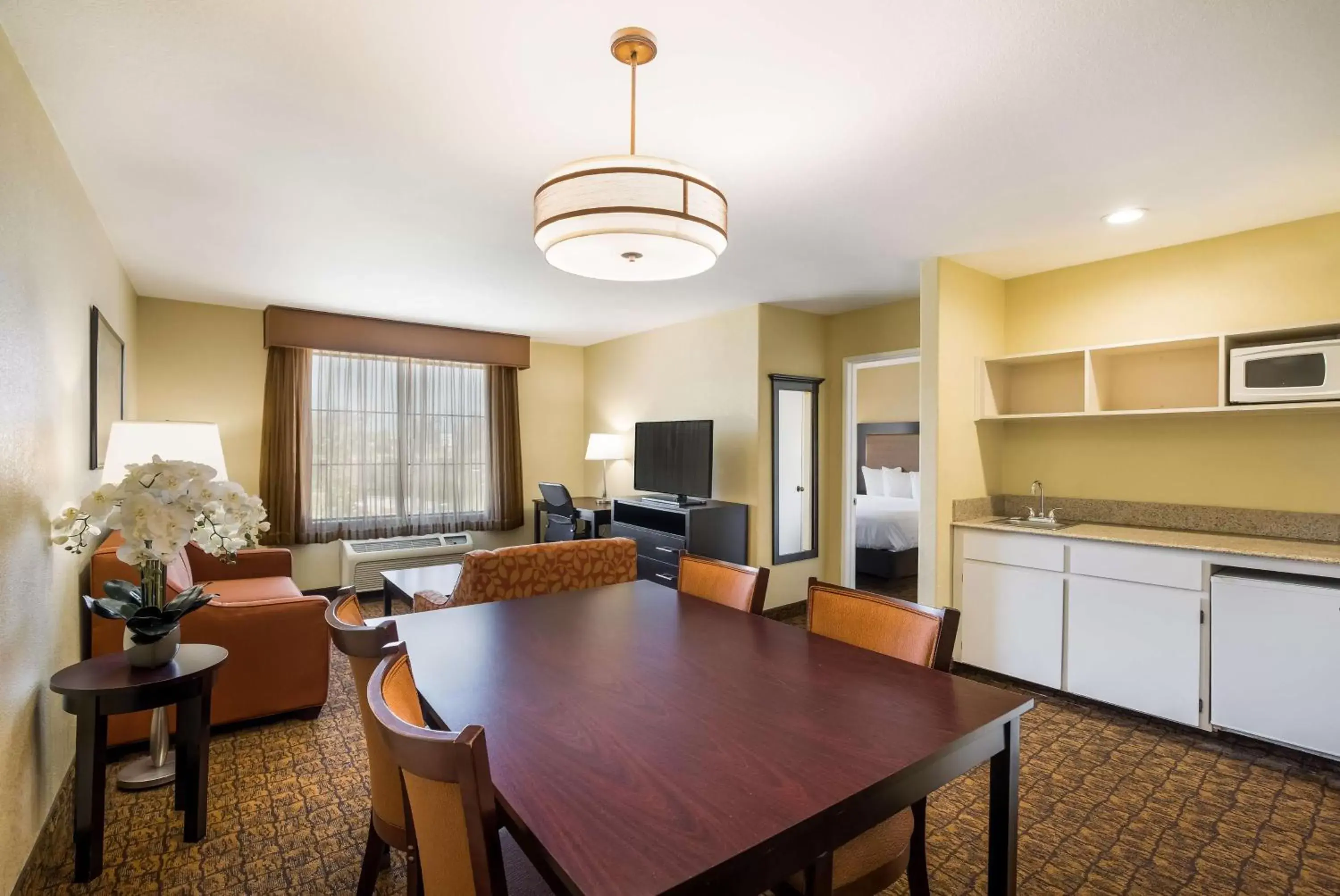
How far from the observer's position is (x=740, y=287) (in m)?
4.21

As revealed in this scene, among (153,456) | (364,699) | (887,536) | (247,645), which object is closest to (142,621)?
(153,456)

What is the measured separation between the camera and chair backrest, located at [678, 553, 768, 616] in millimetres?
2145

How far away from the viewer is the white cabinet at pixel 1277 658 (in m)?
2.48

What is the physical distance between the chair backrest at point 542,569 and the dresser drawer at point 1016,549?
6.25ft

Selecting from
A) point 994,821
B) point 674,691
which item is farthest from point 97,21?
point 994,821

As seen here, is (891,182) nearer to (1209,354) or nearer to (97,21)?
(1209,354)

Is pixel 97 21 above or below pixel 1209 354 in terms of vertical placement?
above

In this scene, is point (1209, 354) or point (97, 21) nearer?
point (97, 21)

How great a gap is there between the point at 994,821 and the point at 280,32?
2.57 metres

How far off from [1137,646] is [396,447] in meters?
5.41

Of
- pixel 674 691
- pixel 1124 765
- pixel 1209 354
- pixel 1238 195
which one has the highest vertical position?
pixel 1238 195

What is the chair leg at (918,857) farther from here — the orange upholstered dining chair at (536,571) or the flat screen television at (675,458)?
the flat screen television at (675,458)

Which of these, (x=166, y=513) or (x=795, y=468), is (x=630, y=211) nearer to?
(x=166, y=513)

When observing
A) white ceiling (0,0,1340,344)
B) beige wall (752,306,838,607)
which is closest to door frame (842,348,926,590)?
beige wall (752,306,838,607)
